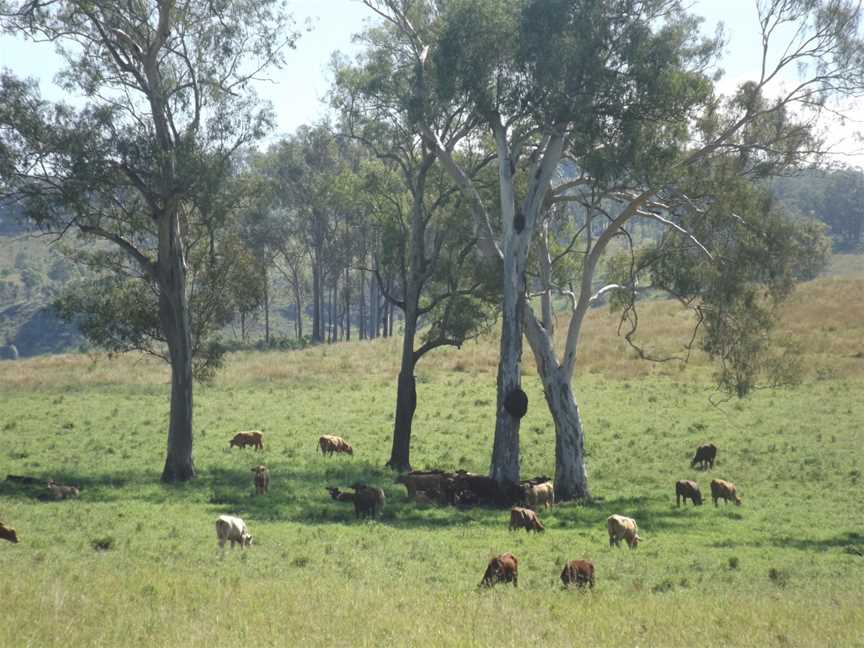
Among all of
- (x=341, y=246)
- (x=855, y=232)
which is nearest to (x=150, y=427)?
(x=341, y=246)

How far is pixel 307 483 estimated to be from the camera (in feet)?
90.0

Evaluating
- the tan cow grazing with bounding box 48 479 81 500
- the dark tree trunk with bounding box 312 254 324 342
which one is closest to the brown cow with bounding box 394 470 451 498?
the tan cow grazing with bounding box 48 479 81 500

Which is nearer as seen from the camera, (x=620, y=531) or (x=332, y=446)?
(x=620, y=531)

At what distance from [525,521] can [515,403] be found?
5.22 metres

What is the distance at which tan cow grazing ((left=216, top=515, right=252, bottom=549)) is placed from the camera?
59.4 ft

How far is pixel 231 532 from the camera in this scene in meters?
18.2

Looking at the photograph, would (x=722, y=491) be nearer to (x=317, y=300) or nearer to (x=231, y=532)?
(x=231, y=532)

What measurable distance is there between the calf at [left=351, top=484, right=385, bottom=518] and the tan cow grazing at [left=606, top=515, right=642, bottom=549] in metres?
5.47

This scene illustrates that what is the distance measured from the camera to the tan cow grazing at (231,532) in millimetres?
18094

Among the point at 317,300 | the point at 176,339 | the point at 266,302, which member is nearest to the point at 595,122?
the point at 176,339

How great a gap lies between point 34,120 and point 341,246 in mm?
62875

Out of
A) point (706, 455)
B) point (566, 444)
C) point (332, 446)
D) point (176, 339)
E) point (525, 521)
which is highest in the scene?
point (176, 339)

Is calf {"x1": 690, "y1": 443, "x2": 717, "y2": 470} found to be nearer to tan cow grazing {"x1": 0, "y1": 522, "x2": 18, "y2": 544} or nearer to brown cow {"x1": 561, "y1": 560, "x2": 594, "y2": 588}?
brown cow {"x1": 561, "y1": 560, "x2": 594, "y2": 588}

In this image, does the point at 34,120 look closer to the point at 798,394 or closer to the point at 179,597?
the point at 179,597
